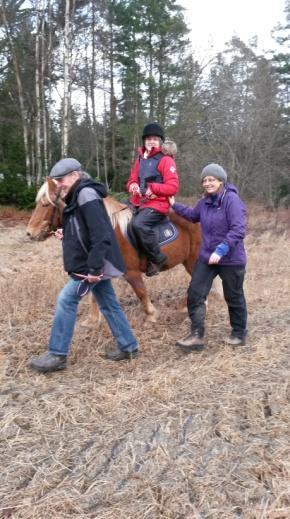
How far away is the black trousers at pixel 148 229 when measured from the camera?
5.32m

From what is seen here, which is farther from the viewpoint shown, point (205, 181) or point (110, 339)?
point (110, 339)

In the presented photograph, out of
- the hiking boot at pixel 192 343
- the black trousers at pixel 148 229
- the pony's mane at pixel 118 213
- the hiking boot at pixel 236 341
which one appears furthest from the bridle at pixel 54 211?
the hiking boot at pixel 236 341

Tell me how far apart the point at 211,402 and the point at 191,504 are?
1.02 meters

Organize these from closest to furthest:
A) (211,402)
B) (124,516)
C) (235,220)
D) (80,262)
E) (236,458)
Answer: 1. (124,516)
2. (236,458)
3. (211,402)
4. (80,262)
5. (235,220)

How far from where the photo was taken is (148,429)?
3.10m

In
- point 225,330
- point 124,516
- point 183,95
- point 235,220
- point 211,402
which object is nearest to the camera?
point 124,516

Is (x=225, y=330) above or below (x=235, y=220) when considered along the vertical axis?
below

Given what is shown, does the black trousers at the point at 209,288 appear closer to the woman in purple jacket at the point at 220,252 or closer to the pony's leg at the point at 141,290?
the woman in purple jacket at the point at 220,252

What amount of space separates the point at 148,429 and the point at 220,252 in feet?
5.91

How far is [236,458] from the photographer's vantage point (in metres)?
2.83

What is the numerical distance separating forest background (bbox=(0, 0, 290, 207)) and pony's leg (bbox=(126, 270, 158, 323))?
1270cm

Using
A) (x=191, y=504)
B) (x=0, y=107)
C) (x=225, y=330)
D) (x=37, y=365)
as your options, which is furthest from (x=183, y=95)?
(x=191, y=504)

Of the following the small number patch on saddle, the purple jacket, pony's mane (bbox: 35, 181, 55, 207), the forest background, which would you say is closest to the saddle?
the small number patch on saddle

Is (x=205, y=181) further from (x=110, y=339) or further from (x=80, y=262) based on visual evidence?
(x=110, y=339)
